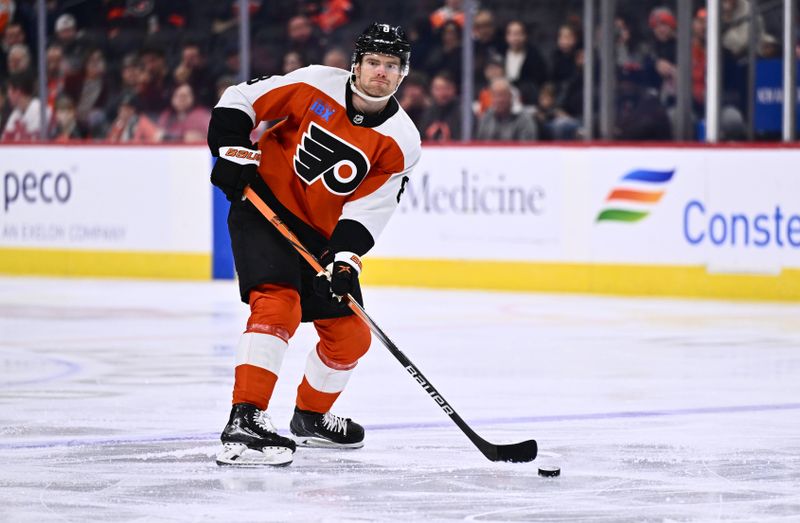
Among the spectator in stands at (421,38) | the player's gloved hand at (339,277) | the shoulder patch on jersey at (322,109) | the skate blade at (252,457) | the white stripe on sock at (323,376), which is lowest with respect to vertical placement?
the skate blade at (252,457)

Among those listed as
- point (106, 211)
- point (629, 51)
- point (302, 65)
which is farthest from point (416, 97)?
point (106, 211)

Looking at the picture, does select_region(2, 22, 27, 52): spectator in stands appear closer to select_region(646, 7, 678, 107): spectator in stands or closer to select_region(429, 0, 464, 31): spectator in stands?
select_region(429, 0, 464, 31): spectator in stands

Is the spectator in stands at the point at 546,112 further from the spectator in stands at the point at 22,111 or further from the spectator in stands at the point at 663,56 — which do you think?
the spectator in stands at the point at 22,111

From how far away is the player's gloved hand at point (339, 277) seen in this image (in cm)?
400

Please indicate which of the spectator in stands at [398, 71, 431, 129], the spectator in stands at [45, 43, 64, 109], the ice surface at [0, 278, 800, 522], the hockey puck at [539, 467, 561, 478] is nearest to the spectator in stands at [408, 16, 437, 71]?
the spectator in stands at [398, 71, 431, 129]

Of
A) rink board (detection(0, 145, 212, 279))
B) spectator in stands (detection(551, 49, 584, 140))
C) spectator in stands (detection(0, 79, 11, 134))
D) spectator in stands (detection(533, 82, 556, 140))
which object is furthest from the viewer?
spectator in stands (detection(0, 79, 11, 134))

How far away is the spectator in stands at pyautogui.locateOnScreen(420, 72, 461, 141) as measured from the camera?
388 inches

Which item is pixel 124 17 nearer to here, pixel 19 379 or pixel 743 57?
pixel 743 57

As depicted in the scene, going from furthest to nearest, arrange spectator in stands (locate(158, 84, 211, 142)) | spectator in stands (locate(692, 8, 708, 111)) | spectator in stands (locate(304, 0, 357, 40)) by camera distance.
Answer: spectator in stands (locate(158, 84, 211, 142))
spectator in stands (locate(304, 0, 357, 40))
spectator in stands (locate(692, 8, 708, 111))

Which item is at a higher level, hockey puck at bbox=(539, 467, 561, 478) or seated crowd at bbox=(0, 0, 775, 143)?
seated crowd at bbox=(0, 0, 775, 143)

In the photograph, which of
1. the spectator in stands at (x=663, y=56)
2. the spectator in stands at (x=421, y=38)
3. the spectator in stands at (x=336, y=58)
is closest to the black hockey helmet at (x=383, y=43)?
the spectator in stands at (x=663, y=56)

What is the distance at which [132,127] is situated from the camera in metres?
11.1

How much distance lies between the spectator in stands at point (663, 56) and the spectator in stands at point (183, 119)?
10.1ft

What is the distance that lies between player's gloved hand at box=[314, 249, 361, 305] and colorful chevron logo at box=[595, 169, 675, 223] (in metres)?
5.13
